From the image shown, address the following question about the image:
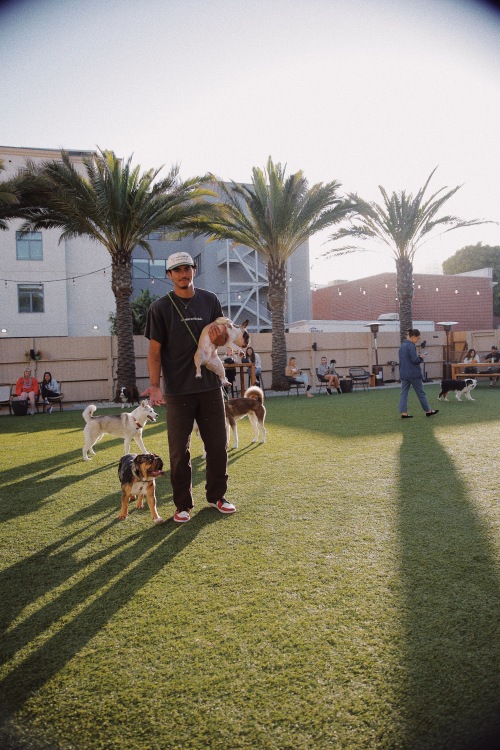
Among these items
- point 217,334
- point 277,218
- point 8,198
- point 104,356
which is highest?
point 277,218

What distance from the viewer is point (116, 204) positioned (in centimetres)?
1727

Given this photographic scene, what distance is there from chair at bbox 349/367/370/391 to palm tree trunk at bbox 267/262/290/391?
9.32ft

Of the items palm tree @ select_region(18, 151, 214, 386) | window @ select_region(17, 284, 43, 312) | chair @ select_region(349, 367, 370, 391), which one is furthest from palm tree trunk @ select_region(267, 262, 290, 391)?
window @ select_region(17, 284, 43, 312)

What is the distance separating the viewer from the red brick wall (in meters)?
42.5

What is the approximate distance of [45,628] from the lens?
9.28 feet

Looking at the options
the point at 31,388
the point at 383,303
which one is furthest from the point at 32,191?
the point at 383,303

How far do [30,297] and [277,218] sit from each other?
15.7 metres

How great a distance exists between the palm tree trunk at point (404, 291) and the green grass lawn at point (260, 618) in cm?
1898

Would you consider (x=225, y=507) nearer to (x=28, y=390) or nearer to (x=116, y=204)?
(x=28, y=390)

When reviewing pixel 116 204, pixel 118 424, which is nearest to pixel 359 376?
pixel 116 204

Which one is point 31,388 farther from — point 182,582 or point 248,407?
point 182,582

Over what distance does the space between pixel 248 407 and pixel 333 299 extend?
40209mm

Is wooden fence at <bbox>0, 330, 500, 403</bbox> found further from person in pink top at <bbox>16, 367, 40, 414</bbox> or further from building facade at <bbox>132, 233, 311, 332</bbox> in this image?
building facade at <bbox>132, 233, 311, 332</bbox>

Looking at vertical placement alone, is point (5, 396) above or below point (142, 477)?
above
